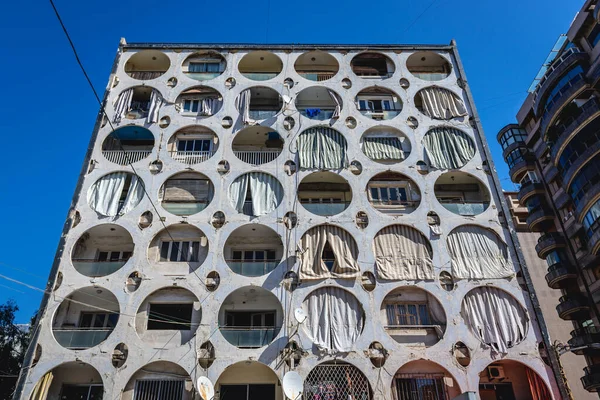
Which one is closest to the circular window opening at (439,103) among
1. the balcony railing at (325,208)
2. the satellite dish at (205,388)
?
the balcony railing at (325,208)

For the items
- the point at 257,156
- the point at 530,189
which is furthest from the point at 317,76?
the point at 530,189

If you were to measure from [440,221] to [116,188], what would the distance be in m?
19.1

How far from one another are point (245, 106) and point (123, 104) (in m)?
8.27

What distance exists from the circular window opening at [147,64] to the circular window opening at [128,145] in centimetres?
495

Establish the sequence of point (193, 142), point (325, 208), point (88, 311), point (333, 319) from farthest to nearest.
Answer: point (193, 142) < point (325, 208) < point (88, 311) < point (333, 319)

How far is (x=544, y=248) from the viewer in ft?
111

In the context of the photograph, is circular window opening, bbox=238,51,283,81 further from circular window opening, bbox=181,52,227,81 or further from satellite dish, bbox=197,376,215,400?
satellite dish, bbox=197,376,215,400

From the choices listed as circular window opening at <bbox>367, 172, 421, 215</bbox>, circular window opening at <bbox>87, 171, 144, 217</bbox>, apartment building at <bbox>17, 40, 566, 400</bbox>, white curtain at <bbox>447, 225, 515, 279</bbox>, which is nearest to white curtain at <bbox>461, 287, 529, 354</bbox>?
apartment building at <bbox>17, 40, 566, 400</bbox>

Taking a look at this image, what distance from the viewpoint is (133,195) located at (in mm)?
25406

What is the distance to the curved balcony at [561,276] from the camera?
3206 centimetres

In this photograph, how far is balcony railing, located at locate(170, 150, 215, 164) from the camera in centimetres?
2672

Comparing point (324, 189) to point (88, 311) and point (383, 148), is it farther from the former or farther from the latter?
point (88, 311)

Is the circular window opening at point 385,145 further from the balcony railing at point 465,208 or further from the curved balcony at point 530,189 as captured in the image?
the curved balcony at point 530,189

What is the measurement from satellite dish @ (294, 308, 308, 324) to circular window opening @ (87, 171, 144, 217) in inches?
446
